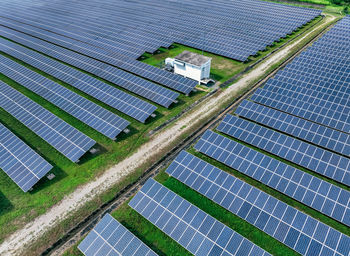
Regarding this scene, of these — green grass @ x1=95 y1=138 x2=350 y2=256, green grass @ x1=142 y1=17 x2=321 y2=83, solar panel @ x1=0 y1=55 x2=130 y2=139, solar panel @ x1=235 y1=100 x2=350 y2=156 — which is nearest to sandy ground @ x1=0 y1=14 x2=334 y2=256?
green grass @ x1=95 y1=138 x2=350 y2=256

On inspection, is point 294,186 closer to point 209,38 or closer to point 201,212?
point 201,212

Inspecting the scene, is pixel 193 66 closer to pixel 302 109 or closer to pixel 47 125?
pixel 302 109

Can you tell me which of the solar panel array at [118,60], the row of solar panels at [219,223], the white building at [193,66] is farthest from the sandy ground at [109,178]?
the solar panel array at [118,60]

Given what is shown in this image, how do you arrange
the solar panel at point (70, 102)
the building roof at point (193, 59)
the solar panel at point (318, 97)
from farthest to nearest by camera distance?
the building roof at point (193, 59) → the solar panel at point (318, 97) → the solar panel at point (70, 102)

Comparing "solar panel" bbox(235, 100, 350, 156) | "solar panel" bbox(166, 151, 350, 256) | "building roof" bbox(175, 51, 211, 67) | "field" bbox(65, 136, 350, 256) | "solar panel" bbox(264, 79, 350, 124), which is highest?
"building roof" bbox(175, 51, 211, 67)

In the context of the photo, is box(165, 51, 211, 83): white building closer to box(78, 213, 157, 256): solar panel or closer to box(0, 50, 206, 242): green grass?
box(0, 50, 206, 242): green grass

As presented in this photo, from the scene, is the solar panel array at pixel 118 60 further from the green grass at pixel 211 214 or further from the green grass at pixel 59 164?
the green grass at pixel 211 214
